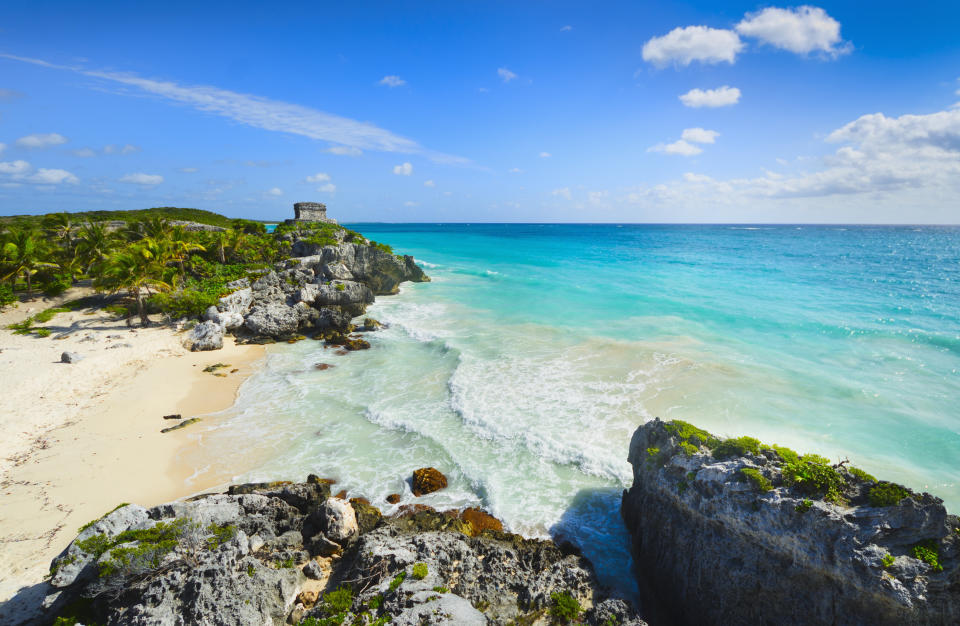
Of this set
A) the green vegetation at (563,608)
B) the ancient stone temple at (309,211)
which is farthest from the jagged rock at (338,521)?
the ancient stone temple at (309,211)

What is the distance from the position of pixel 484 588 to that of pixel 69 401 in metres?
19.9

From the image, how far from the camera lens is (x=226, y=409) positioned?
17938 mm

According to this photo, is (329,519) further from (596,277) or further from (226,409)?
(596,277)

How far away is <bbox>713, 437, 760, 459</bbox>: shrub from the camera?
31.2ft

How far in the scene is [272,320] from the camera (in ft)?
90.0

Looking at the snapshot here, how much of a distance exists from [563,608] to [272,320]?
2551cm

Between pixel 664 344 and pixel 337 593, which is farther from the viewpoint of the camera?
pixel 664 344

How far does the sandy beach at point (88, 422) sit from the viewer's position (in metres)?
11.0

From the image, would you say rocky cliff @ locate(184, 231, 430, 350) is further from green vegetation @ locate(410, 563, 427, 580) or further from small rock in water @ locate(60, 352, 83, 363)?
green vegetation @ locate(410, 563, 427, 580)

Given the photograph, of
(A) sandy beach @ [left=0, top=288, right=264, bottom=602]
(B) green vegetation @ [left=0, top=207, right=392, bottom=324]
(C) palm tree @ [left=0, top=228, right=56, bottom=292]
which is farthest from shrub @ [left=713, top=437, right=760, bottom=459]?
(C) palm tree @ [left=0, top=228, right=56, bottom=292]

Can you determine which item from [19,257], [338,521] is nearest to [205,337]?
[19,257]

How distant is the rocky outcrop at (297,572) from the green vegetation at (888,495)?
506cm

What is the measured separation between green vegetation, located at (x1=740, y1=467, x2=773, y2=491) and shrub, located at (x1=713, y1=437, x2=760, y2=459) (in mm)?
840

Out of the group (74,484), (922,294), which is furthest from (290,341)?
(922,294)
